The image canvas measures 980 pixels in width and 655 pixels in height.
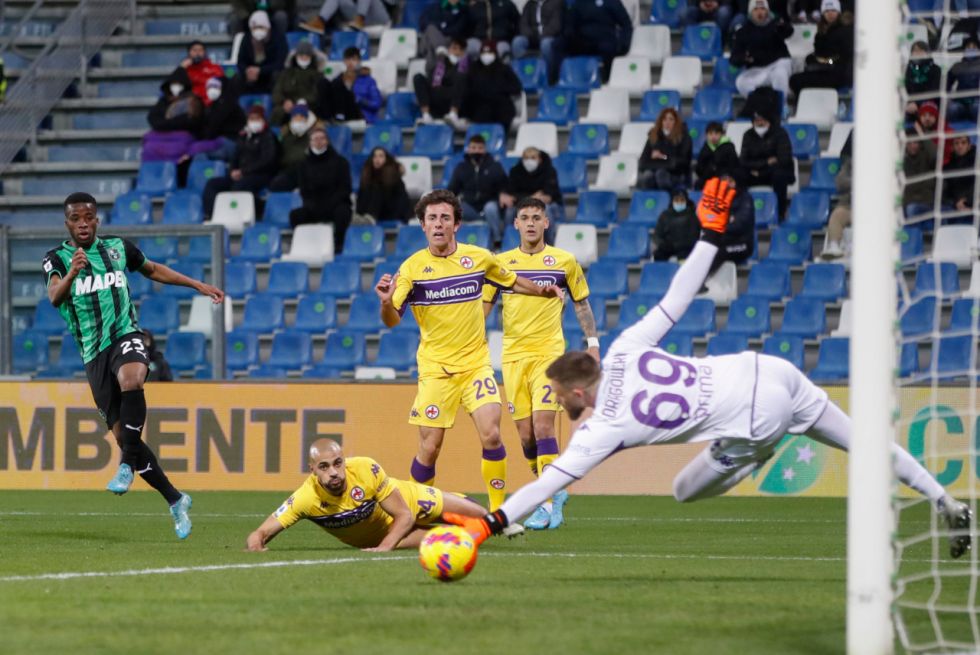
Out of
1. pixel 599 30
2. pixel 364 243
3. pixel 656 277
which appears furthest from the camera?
pixel 599 30

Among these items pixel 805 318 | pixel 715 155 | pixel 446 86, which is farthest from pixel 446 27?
pixel 805 318

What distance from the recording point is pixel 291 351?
805 inches

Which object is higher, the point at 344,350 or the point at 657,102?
the point at 657,102

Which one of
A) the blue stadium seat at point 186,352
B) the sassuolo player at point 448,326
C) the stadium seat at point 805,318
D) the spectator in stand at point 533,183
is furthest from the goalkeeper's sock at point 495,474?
the spectator in stand at point 533,183

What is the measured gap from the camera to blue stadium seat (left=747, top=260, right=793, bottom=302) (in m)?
19.7

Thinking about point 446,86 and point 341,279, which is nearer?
point 341,279

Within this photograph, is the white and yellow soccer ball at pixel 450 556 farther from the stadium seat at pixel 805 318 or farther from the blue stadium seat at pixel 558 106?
the blue stadium seat at pixel 558 106

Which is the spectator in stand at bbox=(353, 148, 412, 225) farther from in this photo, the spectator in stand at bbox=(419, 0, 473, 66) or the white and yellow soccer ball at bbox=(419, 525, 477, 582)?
the white and yellow soccer ball at bbox=(419, 525, 477, 582)

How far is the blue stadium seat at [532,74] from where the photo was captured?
23.2 meters

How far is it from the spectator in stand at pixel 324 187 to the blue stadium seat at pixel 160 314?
11.3ft

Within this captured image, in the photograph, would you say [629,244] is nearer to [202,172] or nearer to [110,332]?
[202,172]

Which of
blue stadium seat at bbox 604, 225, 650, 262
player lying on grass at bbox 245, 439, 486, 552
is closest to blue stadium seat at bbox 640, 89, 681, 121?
blue stadium seat at bbox 604, 225, 650, 262

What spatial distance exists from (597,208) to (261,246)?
14.8 ft

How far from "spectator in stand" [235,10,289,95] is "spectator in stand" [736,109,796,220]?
7.41 m
